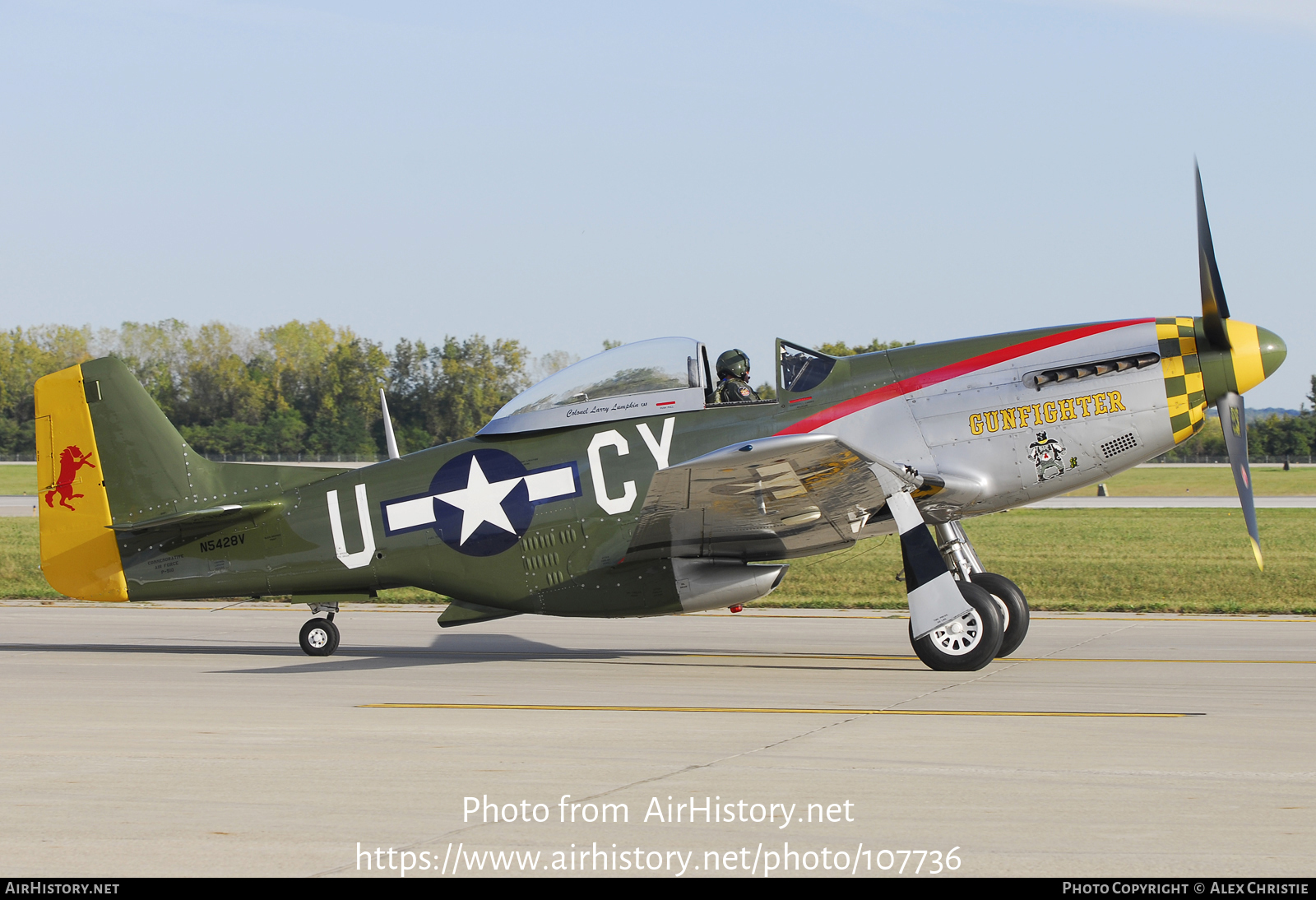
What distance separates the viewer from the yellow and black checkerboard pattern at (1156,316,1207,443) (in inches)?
392

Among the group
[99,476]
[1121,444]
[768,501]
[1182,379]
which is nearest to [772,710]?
[768,501]

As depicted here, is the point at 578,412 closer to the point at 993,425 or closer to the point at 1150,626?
the point at 993,425

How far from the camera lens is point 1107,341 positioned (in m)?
10.1

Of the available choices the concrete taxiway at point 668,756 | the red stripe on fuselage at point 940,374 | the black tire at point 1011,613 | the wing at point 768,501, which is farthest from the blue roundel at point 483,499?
the black tire at point 1011,613

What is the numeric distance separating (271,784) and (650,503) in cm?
430

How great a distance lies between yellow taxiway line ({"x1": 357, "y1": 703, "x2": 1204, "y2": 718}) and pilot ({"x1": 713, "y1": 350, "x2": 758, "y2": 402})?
10.2ft

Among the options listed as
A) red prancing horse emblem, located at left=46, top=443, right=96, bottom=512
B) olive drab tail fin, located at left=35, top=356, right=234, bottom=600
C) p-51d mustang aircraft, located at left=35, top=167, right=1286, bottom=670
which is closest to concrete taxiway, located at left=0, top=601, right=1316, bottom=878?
p-51d mustang aircraft, located at left=35, top=167, right=1286, bottom=670

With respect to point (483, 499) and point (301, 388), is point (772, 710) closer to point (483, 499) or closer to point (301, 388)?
point (483, 499)

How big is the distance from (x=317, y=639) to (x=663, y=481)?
15.5ft

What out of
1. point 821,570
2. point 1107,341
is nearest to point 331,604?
point 1107,341

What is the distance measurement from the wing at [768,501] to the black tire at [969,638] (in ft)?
3.68

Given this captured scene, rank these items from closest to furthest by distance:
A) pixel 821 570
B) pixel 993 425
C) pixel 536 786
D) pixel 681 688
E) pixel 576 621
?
pixel 536 786
pixel 681 688
pixel 993 425
pixel 576 621
pixel 821 570

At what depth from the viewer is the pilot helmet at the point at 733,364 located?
10.5 meters

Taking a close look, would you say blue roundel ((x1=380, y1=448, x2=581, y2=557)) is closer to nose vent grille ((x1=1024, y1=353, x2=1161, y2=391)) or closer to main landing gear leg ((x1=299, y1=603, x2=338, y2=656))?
main landing gear leg ((x1=299, y1=603, x2=338, y2=656))
